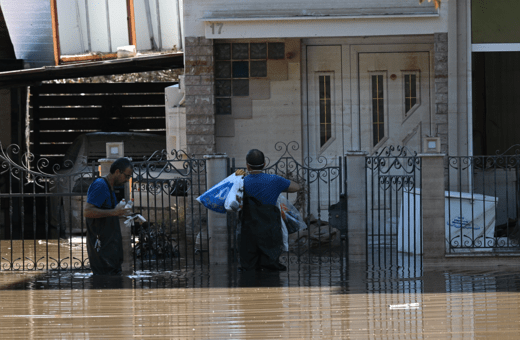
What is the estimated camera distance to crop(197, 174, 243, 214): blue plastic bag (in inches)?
336

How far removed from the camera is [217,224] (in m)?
9.61

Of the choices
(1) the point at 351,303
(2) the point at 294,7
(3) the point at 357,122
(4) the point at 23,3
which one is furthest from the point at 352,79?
(4) the point at 23,3

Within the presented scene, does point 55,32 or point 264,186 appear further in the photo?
point 55,32

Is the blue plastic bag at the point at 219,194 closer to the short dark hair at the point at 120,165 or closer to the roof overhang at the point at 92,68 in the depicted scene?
the short dark hair at the point at 120,165

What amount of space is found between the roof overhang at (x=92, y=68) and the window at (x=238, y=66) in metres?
2.34

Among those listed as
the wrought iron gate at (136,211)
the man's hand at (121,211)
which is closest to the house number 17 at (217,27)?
the wrought iron gate at (136,211)

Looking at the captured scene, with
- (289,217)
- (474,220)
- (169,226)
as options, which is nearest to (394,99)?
(474,220)

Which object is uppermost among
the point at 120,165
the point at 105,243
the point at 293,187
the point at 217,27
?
the point at 217,27

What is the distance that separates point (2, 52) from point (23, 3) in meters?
1.24

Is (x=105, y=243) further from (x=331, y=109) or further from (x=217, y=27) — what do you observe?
(x=331, y=109)

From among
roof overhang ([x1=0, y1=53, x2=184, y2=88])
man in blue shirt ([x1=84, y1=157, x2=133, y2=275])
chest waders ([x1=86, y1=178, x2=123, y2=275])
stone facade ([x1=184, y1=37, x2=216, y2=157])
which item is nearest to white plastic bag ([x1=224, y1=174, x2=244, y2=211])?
man in blue shirt ([x1=84, y1=157, x2=133, y2=275])

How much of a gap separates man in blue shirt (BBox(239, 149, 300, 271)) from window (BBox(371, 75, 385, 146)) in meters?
4.50

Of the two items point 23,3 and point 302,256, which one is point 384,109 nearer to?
point 302,256

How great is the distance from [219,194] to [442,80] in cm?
482
